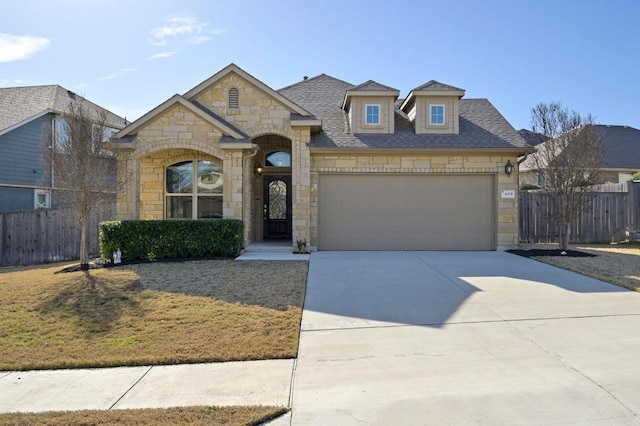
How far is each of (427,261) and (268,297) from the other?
5.04m

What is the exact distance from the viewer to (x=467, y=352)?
463 cm

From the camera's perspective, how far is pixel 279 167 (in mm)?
14492

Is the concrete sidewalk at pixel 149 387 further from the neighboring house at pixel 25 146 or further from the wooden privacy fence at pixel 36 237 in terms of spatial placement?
the neighboring house at pixel 25 146

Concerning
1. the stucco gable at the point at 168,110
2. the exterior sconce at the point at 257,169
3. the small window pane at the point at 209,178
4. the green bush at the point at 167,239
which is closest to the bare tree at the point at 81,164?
the green bush at the point at 167,239

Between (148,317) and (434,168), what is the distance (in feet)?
30.9

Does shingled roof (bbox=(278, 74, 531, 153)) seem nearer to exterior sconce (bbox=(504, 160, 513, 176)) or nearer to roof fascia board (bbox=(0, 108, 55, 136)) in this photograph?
exterior sconce (bbox=(504, 160, 513, 176))

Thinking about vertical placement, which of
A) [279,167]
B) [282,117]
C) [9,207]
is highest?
[282,117]

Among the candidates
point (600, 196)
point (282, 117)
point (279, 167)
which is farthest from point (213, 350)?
point (600, 196)

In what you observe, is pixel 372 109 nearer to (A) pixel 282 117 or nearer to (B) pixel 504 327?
(A) pixel 282 117

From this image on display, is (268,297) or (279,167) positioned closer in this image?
(268,297)

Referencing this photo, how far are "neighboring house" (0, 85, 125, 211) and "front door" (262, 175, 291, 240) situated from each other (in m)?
7.64

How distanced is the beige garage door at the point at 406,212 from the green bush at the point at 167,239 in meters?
3.17

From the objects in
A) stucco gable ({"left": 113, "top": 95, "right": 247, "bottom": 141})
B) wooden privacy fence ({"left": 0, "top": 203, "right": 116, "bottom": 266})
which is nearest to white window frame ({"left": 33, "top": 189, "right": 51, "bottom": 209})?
wooden privacy fence ({"left": 0, "top": 203, "right": 116, "bottom": 266})

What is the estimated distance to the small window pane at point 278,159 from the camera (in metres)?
14.6
